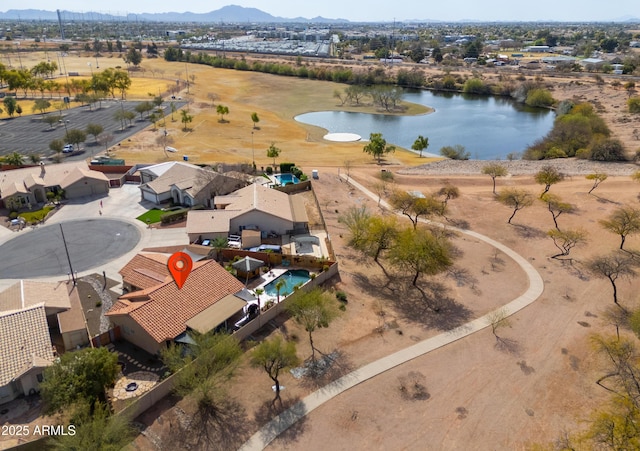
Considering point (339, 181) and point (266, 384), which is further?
point (339, 181)

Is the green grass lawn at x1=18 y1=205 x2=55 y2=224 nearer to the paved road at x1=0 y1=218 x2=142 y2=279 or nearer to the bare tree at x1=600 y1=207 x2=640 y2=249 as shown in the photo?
the paved road at x1=0 y1=218 x2=142 y2=279

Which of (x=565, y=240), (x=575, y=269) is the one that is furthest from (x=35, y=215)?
(x=575, y=269)

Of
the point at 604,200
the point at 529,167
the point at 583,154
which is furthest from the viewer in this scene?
the point at 583,154

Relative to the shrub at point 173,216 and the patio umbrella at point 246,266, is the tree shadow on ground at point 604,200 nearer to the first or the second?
the patio umbrella at point 246,266

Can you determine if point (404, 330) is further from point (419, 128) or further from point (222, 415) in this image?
point (419, 128)

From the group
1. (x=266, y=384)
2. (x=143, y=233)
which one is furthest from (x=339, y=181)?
(x=266, y=384)

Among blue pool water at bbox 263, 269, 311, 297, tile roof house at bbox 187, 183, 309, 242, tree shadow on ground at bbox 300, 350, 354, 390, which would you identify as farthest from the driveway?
tree shadow on ground at bbox 300, 350, 354, 390

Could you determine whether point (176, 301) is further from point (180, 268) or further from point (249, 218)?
point (249, 218)

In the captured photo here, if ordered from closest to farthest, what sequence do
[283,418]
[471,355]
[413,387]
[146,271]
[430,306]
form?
[283,418]
[413,387]
[471,355]
[146,271]
[430,306]

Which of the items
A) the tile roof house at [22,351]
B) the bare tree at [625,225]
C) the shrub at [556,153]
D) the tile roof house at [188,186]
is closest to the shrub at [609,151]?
the shrub at [556,153]
